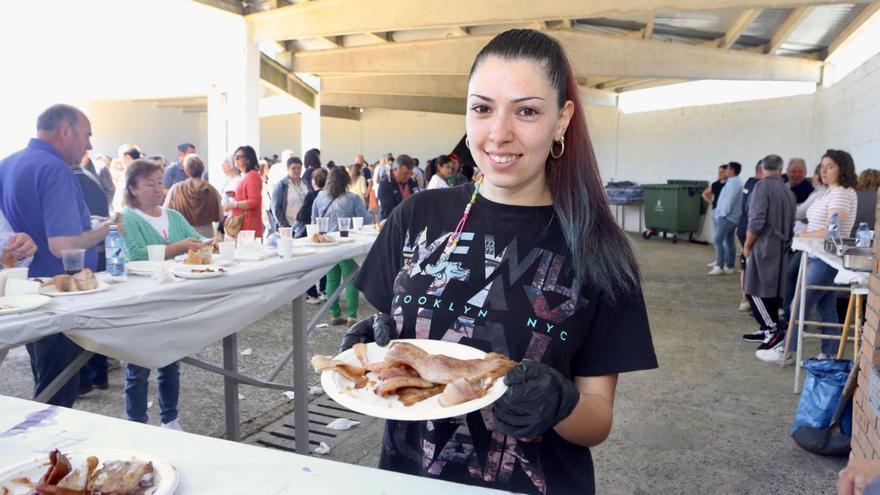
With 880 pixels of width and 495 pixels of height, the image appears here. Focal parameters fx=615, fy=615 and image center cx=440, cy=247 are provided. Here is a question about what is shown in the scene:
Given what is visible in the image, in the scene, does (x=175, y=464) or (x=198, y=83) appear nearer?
(x=175, y=464)

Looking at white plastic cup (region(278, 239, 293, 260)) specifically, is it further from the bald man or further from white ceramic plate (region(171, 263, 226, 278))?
the bald man

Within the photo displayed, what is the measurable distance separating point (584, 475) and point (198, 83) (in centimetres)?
1190

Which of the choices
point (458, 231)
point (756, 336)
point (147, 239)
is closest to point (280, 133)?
point (756, 336)

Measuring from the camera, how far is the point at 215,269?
Answer: 3.24m

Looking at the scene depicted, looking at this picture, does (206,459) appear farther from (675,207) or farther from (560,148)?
(675,207)

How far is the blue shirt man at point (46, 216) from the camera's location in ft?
10.5

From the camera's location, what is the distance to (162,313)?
2812mm

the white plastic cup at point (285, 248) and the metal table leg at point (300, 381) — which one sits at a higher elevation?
the white plastic cup at point (285, 248)

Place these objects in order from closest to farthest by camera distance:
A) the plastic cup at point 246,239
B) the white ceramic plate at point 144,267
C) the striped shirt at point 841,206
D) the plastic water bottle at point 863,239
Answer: the white ceramic plate at point 144,267
the plastic cup at point 246,239
the plastic water bottle at point 863,239
the striped shirt at point 841,206

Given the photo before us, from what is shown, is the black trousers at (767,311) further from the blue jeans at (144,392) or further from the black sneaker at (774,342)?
the blue jeans at (144,392)

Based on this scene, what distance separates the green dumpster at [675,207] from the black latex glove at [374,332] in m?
13.4

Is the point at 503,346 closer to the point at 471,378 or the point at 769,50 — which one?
the point at 471,378

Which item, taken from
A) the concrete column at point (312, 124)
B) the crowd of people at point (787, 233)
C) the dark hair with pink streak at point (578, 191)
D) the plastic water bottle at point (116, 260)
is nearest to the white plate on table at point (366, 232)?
the plastic water bottle at point (116, 260)

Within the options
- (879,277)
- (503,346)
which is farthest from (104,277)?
(879,277)
